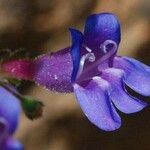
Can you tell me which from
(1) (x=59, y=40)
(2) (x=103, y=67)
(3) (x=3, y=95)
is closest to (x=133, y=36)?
(1) (x=59, y=40)

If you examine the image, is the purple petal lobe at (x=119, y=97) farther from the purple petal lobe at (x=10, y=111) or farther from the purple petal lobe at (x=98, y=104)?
the purple petal lobe at (x=10, y=111)

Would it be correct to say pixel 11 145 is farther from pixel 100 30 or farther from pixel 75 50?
pixel 100 30

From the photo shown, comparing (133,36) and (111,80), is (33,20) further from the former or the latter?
(111,80)

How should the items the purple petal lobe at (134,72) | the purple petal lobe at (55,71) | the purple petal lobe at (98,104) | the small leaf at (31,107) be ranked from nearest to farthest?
the small leaf at (31,107)
the purple petal lobe at (98,104)
the purple petal lobe at (55,71)
the purple petal lobe at (134,72)

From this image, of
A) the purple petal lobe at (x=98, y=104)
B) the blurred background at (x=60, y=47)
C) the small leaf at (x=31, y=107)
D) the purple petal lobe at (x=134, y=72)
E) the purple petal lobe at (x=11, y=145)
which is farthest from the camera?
the blurred background at (x=60, y=47)

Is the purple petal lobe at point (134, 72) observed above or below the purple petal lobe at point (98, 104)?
below

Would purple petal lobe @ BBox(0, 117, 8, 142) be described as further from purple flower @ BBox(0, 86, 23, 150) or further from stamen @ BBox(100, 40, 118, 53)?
stamen @ BBox(100, 40, 118, 53)

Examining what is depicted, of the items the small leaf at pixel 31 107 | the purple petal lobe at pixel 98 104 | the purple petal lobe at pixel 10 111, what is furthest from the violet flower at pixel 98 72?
the purple petal lobe at pixel 10 111
